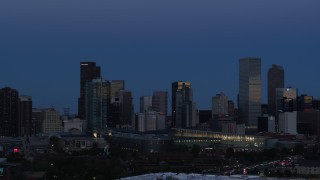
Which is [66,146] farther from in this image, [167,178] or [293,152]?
[167,178]

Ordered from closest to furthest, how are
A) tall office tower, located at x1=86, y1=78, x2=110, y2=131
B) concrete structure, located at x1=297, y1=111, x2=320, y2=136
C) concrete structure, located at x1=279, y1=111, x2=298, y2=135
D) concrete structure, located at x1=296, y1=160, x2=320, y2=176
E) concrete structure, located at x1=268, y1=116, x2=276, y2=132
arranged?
concrete structure, located at x1=296, y1=160, x2=320, y2=176, tall office tower, located at x1=86, y1=78, x2=110, y2=131, concrete structure, located at x1=279, y1=111, x2=298, y2=135, concrete structure, located at x1=297, y1=111, x2=320, y2=136, concrete structure, located at x1=268, y1=116, x2=276, y2=132

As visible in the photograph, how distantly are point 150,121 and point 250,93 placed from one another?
1460 cm

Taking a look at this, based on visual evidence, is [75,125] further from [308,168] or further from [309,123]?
[308,168]

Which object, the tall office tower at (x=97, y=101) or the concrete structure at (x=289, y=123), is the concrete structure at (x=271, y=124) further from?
the tall office tower at (x=97, y=101)

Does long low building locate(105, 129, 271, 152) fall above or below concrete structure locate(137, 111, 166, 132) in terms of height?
below

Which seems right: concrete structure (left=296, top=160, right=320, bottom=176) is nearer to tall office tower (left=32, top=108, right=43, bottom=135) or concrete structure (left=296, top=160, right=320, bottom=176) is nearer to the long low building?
the long low building

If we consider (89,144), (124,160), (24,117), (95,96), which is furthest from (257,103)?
(124,160)

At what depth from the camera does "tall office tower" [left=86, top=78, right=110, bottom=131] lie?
3519 inches

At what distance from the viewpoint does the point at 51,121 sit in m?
96.8

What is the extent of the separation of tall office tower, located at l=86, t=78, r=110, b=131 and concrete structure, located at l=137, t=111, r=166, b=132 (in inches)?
214

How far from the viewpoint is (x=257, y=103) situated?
334 ft

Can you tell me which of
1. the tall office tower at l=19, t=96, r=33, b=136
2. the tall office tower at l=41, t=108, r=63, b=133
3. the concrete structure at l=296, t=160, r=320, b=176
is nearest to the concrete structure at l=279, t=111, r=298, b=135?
the tall office tower at l=41, t=108, r=63, b=133

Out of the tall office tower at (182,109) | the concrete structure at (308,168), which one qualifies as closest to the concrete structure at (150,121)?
the tall office tower at (182,109)

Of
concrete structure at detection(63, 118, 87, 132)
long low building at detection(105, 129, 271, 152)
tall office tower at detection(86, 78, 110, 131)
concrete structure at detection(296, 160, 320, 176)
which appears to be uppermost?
tall office tower at detection(86, 78, 110, 131)
